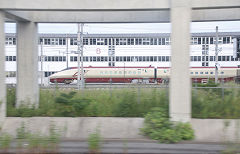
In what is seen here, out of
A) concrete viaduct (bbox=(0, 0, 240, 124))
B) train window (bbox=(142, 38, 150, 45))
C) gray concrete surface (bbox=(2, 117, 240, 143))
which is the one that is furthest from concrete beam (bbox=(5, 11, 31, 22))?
train window (bbox=(142, 38, 150, 45))

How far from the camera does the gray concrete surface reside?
1023cm

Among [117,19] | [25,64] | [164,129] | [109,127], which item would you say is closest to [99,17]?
[117,19]

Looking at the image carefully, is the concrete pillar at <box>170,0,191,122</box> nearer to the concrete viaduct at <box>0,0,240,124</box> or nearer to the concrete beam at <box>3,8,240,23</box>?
the concrete viaduct at <box>0,0,240,124</box>

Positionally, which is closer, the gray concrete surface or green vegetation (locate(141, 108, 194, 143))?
green vegetation (locate(141, 108, 194, 143))

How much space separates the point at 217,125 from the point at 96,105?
17.1 feet

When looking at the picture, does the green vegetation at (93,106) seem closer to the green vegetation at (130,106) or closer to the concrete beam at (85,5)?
the green vegetation at (130,106)

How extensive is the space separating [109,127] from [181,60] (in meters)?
3.93

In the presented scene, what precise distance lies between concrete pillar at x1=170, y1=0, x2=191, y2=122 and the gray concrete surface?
1.11 m

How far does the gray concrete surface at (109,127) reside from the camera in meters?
10.2

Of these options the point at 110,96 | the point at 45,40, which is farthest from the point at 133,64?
the point at 110,96

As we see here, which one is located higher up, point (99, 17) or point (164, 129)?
point (99, 17)

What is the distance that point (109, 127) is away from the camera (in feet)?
36.2

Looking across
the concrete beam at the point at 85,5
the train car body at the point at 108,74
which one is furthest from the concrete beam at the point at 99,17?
the train car body at the point at 108,74

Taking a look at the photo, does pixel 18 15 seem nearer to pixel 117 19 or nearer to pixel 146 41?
pixel 117 19
